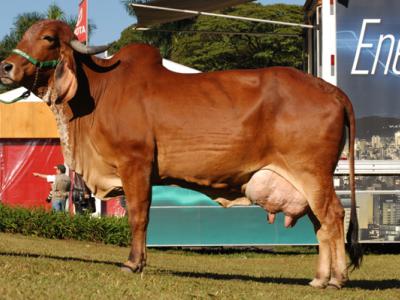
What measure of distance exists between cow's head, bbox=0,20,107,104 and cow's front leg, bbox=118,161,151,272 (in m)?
1.03

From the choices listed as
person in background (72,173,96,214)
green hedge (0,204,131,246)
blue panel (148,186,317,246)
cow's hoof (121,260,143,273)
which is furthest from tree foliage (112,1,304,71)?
cow's hoof (121,260,143,273)

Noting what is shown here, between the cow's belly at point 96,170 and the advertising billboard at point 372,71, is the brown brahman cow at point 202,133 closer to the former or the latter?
the cow's belly at point 96,170

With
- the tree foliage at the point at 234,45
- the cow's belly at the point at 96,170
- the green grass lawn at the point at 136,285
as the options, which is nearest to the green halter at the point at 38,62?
the cow's belly at the point at 96,170

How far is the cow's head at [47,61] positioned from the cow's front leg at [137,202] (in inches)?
40.4

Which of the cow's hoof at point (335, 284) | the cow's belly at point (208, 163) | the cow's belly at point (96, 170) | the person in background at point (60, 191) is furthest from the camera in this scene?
the person in background at point (60, 191)

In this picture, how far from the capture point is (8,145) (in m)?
25.6

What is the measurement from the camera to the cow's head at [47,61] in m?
9.75

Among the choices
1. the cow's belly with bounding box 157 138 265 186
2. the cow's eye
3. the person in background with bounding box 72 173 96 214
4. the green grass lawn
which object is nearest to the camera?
the green grass lawn

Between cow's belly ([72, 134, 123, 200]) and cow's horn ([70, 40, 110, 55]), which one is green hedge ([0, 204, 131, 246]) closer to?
cow's belly ([72, 134, 123, 200])

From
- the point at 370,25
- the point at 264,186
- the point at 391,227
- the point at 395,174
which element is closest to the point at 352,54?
the point at 370,25

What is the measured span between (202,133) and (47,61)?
176 centimetres

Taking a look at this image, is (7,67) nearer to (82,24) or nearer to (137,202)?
(137,202)

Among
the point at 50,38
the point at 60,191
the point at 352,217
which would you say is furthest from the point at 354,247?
the point at 60,191

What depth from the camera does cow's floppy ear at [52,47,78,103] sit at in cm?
974
